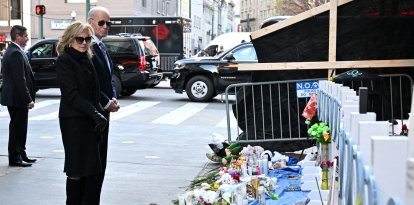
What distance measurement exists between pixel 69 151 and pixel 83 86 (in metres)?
0.51

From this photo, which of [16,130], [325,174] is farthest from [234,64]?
[325,174]

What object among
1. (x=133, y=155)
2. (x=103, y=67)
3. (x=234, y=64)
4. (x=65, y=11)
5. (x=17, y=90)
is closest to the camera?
(x=103, y=67)

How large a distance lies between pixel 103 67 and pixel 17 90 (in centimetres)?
290

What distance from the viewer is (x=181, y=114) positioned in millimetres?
15500

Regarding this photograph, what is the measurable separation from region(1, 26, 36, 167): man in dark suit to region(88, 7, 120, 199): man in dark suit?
2633mm

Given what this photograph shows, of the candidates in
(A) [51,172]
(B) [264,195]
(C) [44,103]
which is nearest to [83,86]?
(B) [264,195]

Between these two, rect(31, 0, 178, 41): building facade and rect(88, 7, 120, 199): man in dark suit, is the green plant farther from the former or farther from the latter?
rect(31, 0, 178, 41): building facade

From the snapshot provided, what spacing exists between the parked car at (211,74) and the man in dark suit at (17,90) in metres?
10.5

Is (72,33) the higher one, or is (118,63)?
(118,63)

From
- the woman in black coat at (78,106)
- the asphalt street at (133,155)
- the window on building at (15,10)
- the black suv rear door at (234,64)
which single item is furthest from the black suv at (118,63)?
the window on building at (15,10)

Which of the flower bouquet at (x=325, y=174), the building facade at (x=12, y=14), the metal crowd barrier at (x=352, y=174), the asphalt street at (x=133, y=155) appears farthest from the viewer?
the building facade at (x=12, y=14)

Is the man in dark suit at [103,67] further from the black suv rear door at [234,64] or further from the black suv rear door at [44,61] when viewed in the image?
the black suv rear door at [44,61]

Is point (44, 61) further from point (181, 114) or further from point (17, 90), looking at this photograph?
point (17, 90)

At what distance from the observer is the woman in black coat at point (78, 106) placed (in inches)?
197
